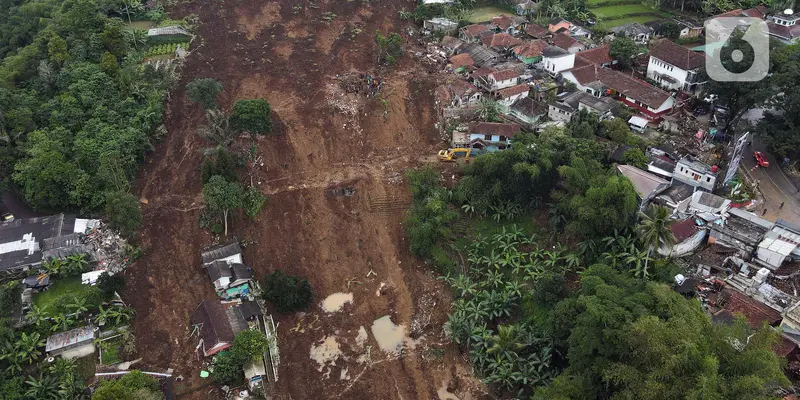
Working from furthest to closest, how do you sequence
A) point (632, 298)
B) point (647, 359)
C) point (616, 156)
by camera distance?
1. point (616, 156)
2. point (632, 298)
3. point (647, 359)

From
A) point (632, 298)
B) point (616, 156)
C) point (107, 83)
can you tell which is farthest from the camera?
point (107, 83)

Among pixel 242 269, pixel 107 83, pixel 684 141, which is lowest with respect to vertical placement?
pixel 242 269

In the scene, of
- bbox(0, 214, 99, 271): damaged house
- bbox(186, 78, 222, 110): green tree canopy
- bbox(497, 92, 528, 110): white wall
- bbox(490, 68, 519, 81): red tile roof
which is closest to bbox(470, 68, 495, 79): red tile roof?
bbox(490, 68, 519, 81): red tile roof

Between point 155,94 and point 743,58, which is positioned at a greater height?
point 743,58

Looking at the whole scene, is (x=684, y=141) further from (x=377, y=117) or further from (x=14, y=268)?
(x=14, y=268)

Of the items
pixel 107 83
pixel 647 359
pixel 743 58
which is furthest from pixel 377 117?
pixel 647 359

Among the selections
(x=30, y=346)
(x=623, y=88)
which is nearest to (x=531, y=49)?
(x=623, y=88)

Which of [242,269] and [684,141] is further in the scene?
[684,141]

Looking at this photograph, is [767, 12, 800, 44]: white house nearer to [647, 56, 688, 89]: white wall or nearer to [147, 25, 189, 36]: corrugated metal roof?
[647, 56, 688, 89]: white wall
